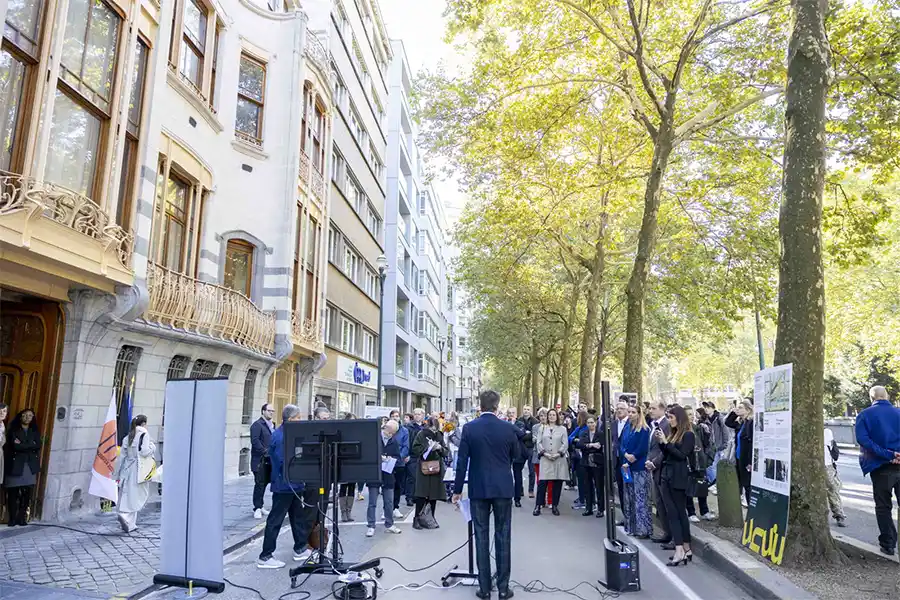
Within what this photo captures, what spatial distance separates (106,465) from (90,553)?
8.32 feet

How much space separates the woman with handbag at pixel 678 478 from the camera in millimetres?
7867

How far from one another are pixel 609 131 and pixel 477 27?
7.67 m

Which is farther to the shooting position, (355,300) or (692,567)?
(355,300)

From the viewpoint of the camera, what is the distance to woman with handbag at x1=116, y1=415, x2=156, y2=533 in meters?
9.61

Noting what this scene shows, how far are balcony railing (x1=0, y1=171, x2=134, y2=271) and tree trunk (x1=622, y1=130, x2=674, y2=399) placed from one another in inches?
403

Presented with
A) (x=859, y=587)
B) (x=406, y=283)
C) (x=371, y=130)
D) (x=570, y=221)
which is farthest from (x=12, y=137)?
(x=406, y=283)

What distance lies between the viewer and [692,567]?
781 centimetres

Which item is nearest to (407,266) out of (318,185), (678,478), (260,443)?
(318,185)

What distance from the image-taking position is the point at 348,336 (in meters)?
30.0

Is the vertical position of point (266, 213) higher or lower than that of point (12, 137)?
higher

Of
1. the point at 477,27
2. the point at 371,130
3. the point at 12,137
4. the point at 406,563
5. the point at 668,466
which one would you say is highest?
the point at 371,130

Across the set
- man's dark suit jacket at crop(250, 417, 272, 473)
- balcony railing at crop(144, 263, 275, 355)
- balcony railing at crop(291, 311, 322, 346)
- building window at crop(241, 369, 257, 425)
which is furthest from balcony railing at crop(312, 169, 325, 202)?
man's dark suit jacket at crop(250, 417, 272, 473)

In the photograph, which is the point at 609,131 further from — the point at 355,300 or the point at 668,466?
the point at 355,300

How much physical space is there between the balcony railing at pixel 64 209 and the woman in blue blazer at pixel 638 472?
28.5 feet
